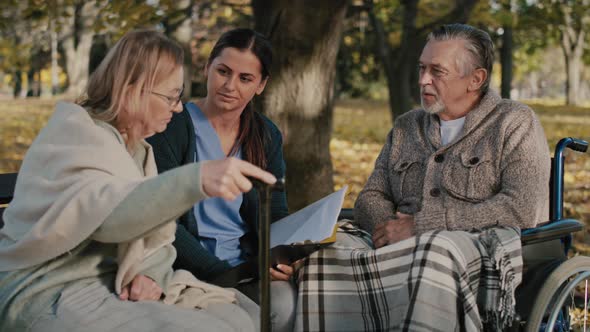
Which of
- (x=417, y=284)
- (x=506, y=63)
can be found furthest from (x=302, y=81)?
(x=506, y=63)

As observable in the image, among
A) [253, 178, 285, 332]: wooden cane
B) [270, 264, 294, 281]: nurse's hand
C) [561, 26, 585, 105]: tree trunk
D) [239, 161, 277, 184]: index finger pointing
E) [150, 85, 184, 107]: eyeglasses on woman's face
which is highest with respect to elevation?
[150, 85, 184, 107]: eyeglasses on woman's face

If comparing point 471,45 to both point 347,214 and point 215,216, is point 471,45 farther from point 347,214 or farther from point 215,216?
point 215,216

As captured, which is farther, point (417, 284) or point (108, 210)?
point (417, 284)

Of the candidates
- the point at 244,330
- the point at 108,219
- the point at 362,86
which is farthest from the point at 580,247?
the point at 362,86

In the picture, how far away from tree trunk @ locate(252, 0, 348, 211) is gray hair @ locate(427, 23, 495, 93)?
2.48m

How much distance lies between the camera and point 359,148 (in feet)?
40.0

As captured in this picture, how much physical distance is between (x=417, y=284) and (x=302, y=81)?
11.4 feet

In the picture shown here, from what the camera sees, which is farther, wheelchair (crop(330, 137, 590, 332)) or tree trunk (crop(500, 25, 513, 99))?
tree trunk (crop(500, 25, 513, 99))

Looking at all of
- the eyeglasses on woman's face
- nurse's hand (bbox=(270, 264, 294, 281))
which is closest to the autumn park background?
nurse's hand (bbox=(270, 264, 294, 281))

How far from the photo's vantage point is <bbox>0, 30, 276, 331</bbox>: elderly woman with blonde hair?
7.08ft

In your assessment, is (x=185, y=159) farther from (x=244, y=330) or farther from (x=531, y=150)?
(x=531, y=150)

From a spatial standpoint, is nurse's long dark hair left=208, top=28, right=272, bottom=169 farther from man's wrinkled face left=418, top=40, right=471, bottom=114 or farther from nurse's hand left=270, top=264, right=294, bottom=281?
man's wrinkled face left=418, top=40, right=471, bottom=114

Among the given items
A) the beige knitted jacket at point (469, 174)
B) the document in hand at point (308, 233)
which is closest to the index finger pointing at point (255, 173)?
the document in hand at point (308, 233)

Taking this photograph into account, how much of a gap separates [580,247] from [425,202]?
3678 mm
